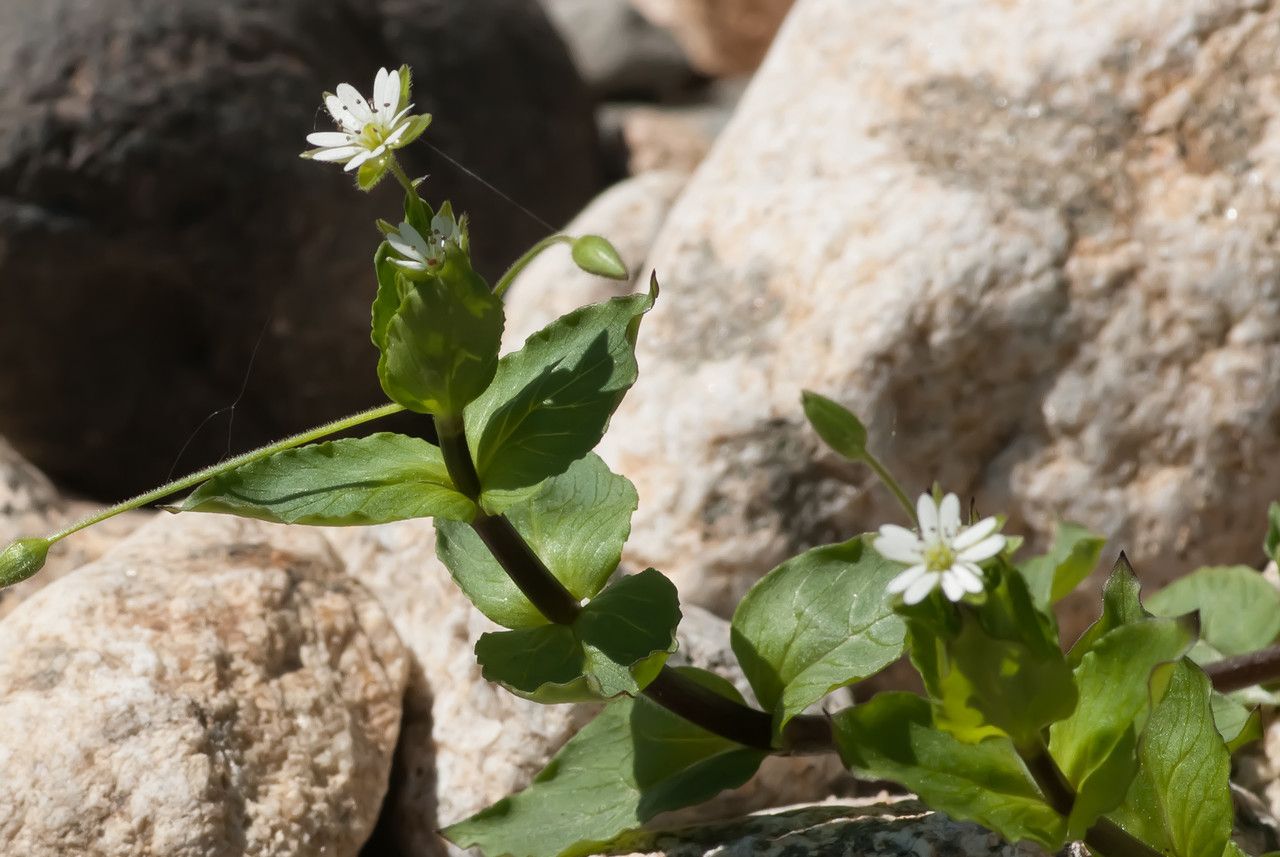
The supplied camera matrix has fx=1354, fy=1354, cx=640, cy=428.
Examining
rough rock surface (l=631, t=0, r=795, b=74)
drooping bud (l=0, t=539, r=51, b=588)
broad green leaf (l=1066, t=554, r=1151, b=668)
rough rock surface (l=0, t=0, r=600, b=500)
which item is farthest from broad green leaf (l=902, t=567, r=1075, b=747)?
rough rock surface (l=631, t=0, r=795, b=74)

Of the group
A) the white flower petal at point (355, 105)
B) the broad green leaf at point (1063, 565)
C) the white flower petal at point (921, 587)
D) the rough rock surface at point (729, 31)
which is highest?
the white flower petal at point (355, 105)

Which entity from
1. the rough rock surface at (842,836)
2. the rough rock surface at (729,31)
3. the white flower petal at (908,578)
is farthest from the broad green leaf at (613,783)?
the rough rock surface at (729,31)

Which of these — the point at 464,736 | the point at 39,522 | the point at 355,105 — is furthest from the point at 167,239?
the point at 355,105

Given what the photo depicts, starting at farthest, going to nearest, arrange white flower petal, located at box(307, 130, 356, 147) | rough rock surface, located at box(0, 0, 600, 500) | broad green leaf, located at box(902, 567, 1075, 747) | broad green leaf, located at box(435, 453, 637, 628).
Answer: rough rock surface, located at box(0, 0, 600, 500) < broad green leaf, located at box(435, 453, 637, 628) < white flower petal, located at box(307, 130, 356, 147) < broad green leaf, located at box(902, 567, 1075, 747)

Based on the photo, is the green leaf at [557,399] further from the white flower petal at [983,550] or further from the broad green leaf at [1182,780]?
the broad green leaf at [1182,780]

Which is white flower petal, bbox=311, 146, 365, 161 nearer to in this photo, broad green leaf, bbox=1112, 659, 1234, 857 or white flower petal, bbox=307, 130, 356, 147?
white flower petal, bbox=307, 130, 356, 147

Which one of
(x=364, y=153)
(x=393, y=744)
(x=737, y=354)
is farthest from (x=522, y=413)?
(x=737, y=354)
